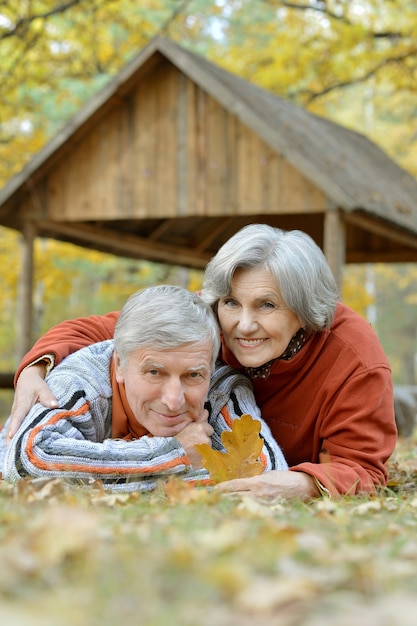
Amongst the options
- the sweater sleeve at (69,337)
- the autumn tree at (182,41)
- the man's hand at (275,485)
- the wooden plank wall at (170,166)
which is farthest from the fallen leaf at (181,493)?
the autumn tree at (182,41)

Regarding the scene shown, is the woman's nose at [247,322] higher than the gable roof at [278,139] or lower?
lower

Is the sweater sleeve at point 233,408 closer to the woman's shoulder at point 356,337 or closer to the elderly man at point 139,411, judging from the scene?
the elderly man at point 139,411

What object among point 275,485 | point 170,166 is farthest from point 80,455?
point 170,166

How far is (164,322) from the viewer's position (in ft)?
12.1

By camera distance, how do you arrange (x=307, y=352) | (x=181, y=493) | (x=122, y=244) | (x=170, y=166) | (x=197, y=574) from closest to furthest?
(x=197, y=574)
(x=181, y=493)
(x=307, y=352)
(x=170, y=166)
(x=122, y=244)

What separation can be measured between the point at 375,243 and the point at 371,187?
14.6ft

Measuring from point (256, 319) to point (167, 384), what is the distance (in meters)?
0.54

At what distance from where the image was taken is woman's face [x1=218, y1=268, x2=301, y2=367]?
3953mm

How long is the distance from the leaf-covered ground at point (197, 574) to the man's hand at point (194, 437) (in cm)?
125

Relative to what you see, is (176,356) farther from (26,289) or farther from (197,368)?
(26,289)

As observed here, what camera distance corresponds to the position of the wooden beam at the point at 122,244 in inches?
493

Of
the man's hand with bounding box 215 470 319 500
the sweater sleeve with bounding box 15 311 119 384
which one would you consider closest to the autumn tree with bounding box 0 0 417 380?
the sweater sleeve with bounding box 15 311 119 384

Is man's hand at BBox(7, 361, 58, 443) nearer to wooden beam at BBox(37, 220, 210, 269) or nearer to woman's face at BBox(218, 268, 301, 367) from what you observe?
woman's face at BBox(218, 268, 301, 367)

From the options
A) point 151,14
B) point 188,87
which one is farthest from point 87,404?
point 151,14
